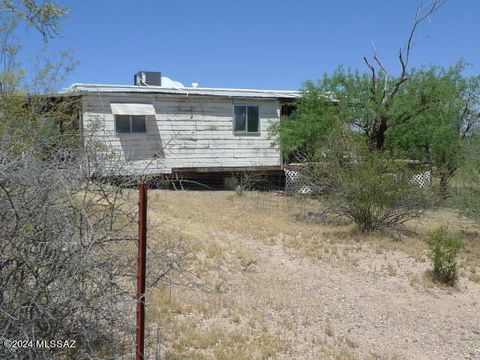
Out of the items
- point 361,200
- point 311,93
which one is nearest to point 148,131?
point 311,93

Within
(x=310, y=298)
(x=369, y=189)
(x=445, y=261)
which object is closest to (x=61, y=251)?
(x=310, y=298)

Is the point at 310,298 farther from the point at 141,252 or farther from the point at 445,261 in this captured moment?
the point at 141,252

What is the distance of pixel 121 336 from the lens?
155 inches

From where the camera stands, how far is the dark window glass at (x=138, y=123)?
1653 centimetres

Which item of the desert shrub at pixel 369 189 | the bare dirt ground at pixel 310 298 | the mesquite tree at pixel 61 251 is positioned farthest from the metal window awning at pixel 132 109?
the mesquite tree at pixel 61 251

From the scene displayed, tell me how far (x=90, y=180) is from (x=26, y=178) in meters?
0.49

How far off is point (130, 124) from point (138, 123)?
11.2 inches

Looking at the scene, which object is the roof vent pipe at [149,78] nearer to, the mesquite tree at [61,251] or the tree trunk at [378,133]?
the tree trunk at [378,133]

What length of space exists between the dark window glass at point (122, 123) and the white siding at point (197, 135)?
0.22 meters

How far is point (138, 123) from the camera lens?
54.5 ft

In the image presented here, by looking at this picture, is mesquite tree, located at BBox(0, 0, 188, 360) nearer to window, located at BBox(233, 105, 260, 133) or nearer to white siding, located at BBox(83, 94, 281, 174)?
white siding, located at BBox(83, 94, 281, 174)

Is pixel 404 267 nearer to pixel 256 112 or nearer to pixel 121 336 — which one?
pixel 121 336

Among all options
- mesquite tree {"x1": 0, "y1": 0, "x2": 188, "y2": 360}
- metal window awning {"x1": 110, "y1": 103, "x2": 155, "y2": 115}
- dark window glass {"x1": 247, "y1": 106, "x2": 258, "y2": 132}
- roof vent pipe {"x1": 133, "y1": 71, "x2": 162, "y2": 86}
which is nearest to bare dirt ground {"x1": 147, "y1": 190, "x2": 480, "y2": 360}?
mesquite tree {"x1": 0, "y1": 0, "x2": 188, "y2": 360}

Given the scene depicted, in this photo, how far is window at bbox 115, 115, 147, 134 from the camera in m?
16.3
